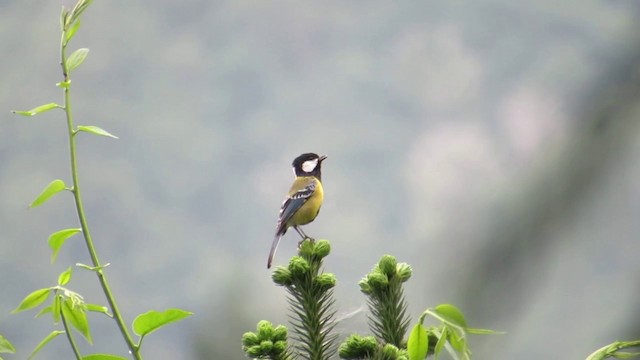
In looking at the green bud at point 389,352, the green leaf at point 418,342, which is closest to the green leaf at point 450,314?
the green leaf at point 418,342

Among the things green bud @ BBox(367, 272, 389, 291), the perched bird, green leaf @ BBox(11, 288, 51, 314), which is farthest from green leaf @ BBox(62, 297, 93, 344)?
the perched bird

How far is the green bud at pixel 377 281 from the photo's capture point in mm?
591

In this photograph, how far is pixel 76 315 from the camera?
1.48 ft

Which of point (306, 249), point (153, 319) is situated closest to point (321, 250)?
point (306, 249)

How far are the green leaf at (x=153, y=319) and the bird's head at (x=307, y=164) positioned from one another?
15.8 inches

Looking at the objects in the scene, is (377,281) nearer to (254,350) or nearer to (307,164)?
(254,350)

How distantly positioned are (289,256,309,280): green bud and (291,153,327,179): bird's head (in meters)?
0.27

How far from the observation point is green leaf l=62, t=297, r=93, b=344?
449 mm

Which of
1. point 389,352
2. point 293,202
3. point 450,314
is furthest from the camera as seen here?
point 293,202

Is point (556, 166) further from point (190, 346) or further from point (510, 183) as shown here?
point (190, 346)

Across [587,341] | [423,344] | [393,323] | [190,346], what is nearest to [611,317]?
[587,341]

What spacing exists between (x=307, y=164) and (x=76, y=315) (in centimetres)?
44

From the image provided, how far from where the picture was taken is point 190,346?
134 centimetres

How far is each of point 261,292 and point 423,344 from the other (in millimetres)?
926
